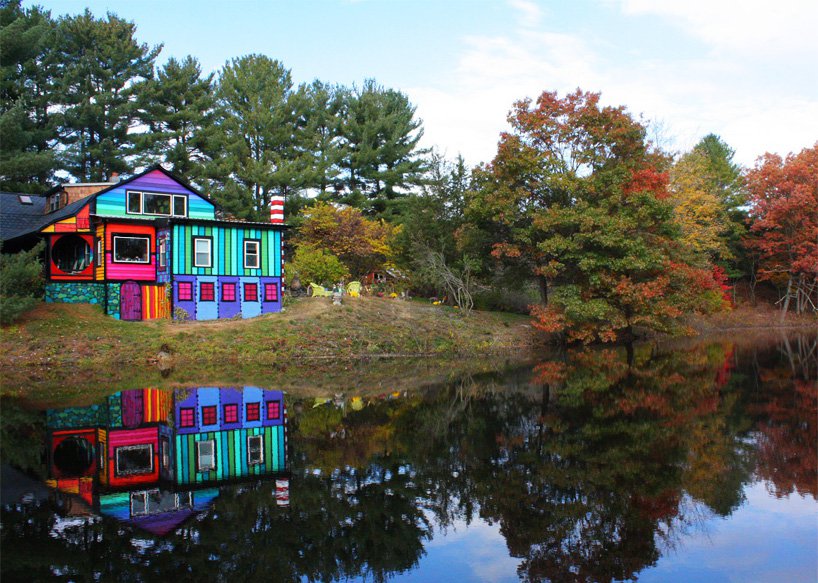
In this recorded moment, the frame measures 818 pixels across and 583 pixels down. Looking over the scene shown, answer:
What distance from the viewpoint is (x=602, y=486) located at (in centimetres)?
927

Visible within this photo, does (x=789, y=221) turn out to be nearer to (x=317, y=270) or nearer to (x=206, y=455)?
(x=317, y=270)

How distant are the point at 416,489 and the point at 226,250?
22.7 metres

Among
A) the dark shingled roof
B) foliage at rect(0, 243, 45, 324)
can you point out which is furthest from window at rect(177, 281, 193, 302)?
A: foliage at rect(0, 243, 45, 324)

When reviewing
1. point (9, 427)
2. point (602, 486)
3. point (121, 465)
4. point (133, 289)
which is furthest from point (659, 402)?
point (133, 289)

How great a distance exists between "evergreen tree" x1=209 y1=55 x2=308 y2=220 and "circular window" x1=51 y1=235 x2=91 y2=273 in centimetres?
1257

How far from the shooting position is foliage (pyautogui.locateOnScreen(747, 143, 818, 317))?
4362 centimetres

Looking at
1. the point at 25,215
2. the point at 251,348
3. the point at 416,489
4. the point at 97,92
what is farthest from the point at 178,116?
the point at 416,489

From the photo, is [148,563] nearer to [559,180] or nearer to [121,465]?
[121,465]

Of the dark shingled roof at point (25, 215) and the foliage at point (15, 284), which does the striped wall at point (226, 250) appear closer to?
the dark shingled roof at point (25, 215)

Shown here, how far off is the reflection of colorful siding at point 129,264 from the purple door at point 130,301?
386 millimetres

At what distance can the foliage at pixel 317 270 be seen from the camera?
119ft

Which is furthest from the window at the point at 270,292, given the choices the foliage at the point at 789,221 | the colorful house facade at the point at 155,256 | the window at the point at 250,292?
the foliage at the point at 789,221

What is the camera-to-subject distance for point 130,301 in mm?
28219

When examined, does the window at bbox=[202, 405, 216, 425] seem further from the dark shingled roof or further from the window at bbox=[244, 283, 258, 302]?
the dark shingled roof
